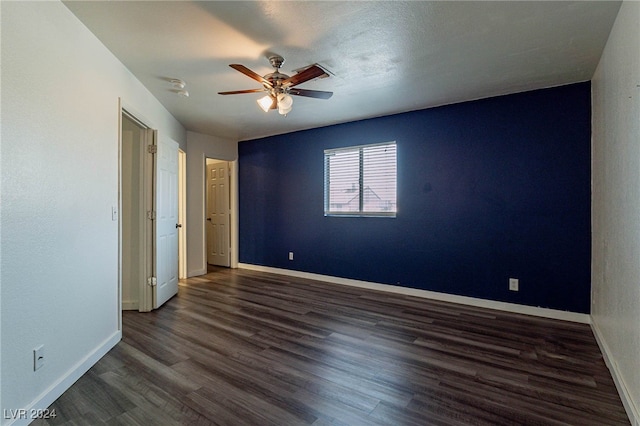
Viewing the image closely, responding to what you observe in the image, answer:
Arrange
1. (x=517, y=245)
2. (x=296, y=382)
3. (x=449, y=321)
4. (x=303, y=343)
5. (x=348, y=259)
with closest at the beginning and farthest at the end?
1. (x=296, y=382)
2. (x=303, y=343)
3. (x=449, y=321)
4. (x=517, y=245)
5. (x=348, y=259)

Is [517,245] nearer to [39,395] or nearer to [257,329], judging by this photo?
[257,329]

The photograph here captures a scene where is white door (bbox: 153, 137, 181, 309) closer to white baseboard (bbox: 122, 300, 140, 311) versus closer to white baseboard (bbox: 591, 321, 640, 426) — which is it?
white baseboard (bbox: 122, 300, 140, 311)

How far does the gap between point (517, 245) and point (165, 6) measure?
392 centimetres

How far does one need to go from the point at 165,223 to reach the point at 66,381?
214 centimetres

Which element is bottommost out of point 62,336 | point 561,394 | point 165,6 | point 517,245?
point 561,394

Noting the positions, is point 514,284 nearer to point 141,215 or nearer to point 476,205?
point 476,205

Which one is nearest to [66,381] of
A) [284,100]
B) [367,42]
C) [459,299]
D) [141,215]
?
[141,215]

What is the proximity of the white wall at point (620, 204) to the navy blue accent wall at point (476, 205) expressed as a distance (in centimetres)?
37

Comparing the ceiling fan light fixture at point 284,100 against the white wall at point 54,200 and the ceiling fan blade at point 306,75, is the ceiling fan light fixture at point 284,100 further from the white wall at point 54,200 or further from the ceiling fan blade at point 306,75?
the white wall at point 54,200

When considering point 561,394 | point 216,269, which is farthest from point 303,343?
point 216,269

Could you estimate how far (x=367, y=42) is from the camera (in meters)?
2.51

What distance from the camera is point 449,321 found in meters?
3.28

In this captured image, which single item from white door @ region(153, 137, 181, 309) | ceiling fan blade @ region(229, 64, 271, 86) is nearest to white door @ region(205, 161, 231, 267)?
white door @ region(153, 137, 181, 309)

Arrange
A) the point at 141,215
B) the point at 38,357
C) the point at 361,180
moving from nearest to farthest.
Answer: the point at 38,357
the point at 141,215
the point at 361,180
